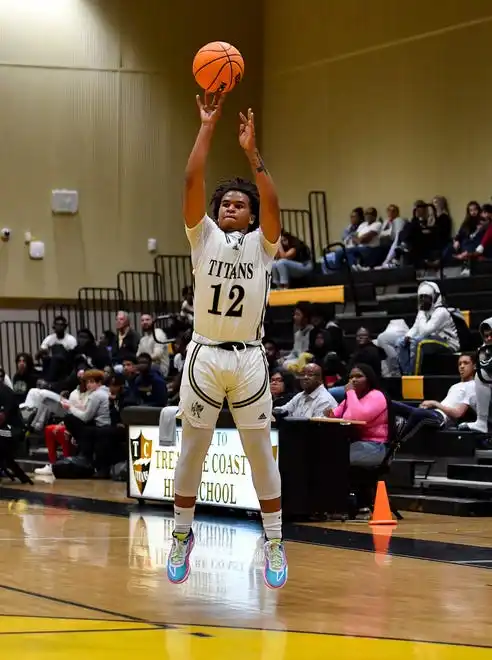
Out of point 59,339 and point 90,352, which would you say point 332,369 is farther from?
point 59,339

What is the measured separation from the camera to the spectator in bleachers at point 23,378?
21000 millimetres

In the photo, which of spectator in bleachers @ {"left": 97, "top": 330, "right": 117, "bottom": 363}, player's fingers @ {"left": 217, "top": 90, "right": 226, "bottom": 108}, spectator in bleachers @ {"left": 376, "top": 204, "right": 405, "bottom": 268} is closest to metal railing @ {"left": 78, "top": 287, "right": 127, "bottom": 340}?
spectator in bleachers @ {"left": 97, "top": 330, "right": 117, "bottom": 363}

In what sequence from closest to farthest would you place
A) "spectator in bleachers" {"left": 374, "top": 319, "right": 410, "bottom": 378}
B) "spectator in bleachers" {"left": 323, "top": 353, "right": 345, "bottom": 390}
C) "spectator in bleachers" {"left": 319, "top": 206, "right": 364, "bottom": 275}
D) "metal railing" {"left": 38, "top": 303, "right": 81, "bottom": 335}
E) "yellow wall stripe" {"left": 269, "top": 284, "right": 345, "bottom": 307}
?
"spectator in bleachers" {"left": 323, "top": 353, "right": 345, "bottom": 390}, "spectator in bleachers" {"left": 374, "top": 319, "right": 410, "bottom": 378}, "yellow wall stripe" {"left": 269, "top": 284, "right": 345, "bottom": 307}, "spectator in bleachers" {"left": 319, "top": 206, "right": 364, "bottom": 275}, "metal railing" {"left": 38, "top": 303, "right": 81, "bottom": 335}

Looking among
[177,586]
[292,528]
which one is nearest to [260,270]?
[177,586]

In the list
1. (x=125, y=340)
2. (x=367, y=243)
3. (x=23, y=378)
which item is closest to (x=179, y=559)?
(x=125, y=340)

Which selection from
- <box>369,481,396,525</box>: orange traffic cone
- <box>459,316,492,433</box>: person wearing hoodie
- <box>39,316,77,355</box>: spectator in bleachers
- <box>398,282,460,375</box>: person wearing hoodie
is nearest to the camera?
<box>369,481,396,525</box>: orange traffic cone

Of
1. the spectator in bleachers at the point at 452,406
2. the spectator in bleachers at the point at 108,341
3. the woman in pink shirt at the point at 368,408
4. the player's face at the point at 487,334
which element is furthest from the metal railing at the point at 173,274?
the woman in pink shirt at the point at 368,408

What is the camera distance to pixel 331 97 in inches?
931

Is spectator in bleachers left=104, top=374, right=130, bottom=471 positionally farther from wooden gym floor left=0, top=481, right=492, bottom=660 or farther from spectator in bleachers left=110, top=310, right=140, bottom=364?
wooden gym floor left=0, top=481, right=492, bottom=660

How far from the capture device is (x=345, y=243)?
71.4 feet

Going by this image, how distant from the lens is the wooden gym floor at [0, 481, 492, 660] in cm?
503

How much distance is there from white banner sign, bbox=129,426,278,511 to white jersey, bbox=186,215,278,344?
4.08m

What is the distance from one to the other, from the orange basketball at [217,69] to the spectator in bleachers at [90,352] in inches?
525

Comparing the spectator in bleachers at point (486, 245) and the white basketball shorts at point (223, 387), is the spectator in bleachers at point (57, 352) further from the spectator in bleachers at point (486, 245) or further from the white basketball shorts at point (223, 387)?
the white basketball shorts at point (223, 387)
